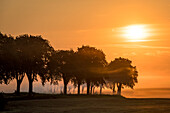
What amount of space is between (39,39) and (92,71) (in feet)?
78.2

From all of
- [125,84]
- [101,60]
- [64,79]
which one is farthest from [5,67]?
[125,84]

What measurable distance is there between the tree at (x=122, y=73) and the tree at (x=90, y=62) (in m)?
21.2

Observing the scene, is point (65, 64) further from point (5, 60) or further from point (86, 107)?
point (86, 107)

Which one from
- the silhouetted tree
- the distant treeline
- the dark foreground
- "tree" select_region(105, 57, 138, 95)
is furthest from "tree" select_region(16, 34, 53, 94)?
"tree" select_region(105, 57, 138, 95)

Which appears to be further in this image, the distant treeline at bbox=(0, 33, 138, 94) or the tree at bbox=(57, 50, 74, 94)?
the tree at bbox=(57, 50, 74, 94)

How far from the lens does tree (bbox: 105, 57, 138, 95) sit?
130 m

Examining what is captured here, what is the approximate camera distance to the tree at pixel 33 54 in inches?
3393

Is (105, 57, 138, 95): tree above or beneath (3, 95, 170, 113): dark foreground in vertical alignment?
above

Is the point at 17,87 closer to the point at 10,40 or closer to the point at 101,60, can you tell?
the point at 10,40

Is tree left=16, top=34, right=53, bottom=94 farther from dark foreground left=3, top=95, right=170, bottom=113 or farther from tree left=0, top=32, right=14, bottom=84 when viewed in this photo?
dark foreground left=3, top=95, right=170, bottom=113

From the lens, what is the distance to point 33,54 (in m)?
86.8

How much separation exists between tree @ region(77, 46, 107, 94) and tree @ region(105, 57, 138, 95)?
2119 centimetres

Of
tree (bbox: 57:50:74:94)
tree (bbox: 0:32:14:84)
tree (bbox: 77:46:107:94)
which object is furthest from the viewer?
tree (bbox: 57:50:74:94)

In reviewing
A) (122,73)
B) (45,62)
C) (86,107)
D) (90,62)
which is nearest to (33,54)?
(45,62)
